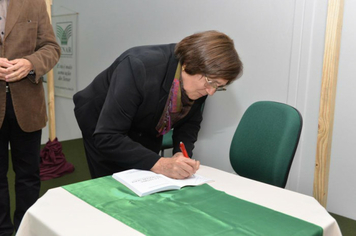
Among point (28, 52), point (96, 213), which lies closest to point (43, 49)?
point (28, 52)

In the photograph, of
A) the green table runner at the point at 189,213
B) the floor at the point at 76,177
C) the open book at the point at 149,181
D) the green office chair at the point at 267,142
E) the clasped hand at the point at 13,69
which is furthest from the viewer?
the floor at the point at 76,177

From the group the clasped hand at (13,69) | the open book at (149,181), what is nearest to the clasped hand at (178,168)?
the open book at (149,181)

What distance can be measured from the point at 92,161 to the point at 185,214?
791mm

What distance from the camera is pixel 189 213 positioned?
994mm

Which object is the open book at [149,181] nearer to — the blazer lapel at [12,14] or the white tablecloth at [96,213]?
the white tablecloth at [96,213]

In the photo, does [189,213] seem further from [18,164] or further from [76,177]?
[76,177]

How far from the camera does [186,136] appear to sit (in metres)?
1.73

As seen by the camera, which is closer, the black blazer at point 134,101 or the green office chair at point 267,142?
the black blazer at point 134,101

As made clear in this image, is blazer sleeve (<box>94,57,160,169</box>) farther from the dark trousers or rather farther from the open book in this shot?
the dark trousers

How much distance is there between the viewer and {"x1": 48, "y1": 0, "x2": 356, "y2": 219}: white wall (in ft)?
8.11

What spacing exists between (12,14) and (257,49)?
5.93ft

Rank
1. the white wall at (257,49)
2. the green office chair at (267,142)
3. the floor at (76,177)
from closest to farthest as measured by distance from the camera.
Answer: the green office chair at (267,142), the floor at (76,177), the white wall at (257,49)

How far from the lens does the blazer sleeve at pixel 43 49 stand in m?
1.85

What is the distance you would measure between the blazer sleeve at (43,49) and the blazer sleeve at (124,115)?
0.72m
